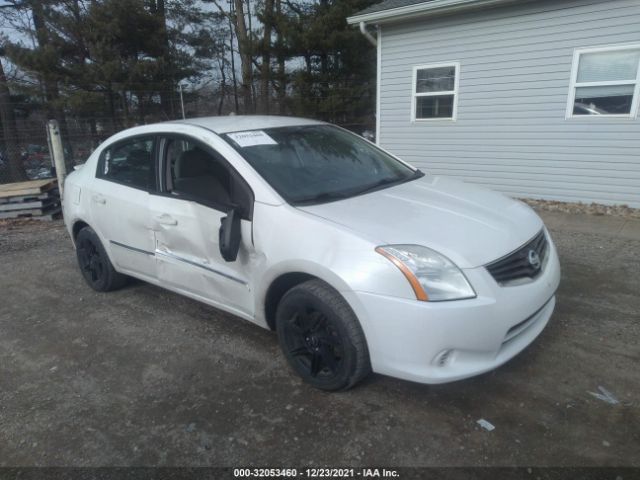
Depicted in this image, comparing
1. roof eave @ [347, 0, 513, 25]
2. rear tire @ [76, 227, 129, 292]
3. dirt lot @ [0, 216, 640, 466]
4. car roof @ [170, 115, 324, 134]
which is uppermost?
roof eave @ [347, 0, 513, 25]

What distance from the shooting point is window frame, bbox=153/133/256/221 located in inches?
110

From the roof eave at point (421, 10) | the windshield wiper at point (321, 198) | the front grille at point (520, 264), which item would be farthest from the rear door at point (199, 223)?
the roof eave at point (421, 10)

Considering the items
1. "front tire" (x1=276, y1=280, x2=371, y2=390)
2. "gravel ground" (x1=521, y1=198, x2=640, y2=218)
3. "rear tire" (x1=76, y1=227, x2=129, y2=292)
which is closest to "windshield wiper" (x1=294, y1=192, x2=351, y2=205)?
"front tire" (x1=276, y1=280, x2=371, y2=390)

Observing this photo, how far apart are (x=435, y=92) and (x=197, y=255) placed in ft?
22.8

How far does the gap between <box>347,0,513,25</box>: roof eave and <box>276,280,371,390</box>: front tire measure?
696cm

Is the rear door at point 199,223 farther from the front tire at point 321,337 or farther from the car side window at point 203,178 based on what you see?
the front tire at point 321,337

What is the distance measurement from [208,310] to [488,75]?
6720 mm

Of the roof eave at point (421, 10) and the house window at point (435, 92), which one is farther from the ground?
the roof eave at point (421, 10)

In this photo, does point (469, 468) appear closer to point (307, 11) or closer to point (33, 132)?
point (33, 132)

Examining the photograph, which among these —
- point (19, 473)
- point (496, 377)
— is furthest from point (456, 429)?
point (19, 473)

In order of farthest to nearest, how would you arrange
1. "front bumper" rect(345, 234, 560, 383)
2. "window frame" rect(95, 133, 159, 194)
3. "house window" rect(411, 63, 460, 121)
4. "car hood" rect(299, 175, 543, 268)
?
"house window" rect(411, 63, 460, 121)
"window frame" rect(95, 133, 159, 194)
"car hood" rect(299, 175, 543, 268)
"front bumper" rect(345, 234, 560, 383)

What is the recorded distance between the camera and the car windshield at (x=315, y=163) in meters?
2.87

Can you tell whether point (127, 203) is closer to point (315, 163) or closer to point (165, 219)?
point (165, 219)

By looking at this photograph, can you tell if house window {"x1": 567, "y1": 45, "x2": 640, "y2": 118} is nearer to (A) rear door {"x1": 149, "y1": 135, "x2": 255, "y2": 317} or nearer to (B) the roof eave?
(B) the roof eave
